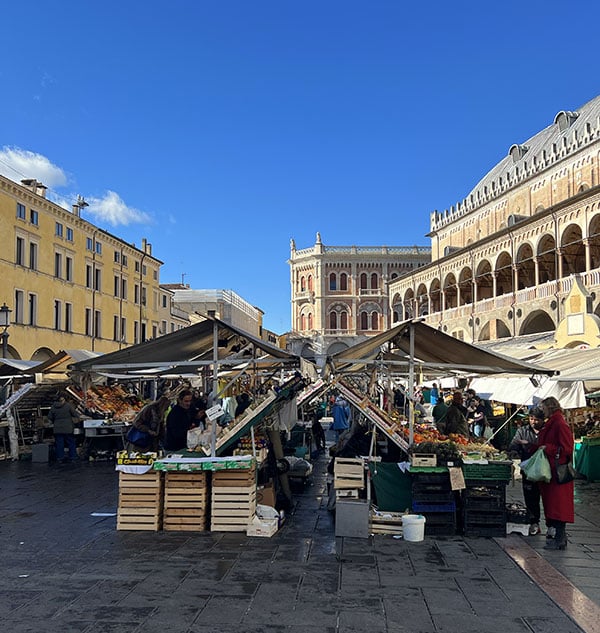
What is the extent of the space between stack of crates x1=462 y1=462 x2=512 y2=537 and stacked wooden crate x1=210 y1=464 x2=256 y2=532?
2.60 meters

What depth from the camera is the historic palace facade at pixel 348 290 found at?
7425 centimetres

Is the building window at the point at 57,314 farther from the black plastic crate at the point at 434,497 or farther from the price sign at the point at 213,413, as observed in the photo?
the black plastic crate at the point at 434,497

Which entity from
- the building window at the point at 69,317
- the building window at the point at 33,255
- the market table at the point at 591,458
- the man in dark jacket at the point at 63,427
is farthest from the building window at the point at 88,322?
the market table at the point at 591,458

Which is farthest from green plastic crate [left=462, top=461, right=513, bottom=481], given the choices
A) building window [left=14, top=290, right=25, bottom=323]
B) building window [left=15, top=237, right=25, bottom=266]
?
building window [left=15, top=237, right=25, bottom=266]

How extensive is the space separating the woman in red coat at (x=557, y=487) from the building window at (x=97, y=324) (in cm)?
3878

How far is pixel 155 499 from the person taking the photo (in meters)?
8.19

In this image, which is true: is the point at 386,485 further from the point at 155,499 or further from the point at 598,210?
the point at 598,210

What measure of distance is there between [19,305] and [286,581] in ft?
104

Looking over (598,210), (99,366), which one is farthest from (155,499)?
(598,210)

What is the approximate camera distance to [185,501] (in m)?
8.16

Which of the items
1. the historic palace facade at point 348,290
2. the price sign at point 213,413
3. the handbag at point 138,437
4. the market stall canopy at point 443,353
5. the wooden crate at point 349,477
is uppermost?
the historic palace facade at point 348,290

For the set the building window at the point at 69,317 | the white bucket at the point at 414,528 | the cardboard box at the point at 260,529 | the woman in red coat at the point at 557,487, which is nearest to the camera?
the woman in red coat at the point at 557,487

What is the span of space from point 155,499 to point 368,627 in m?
3.95

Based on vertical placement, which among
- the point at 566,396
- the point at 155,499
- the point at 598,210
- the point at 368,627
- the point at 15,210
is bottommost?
the point at 368,627
